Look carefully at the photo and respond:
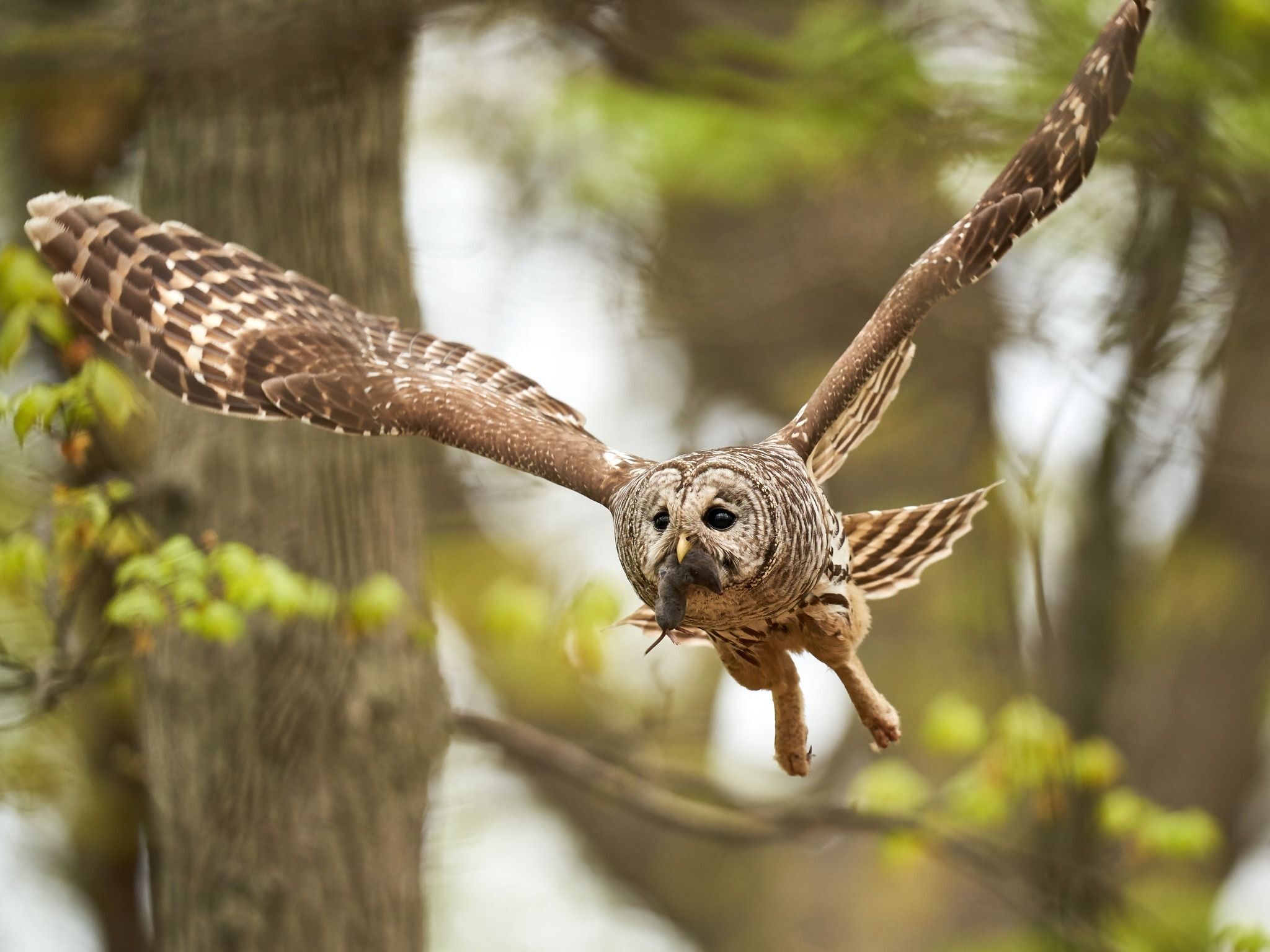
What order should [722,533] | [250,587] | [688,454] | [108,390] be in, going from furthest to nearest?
[250,587], [108,390], [688,454], [722,533]

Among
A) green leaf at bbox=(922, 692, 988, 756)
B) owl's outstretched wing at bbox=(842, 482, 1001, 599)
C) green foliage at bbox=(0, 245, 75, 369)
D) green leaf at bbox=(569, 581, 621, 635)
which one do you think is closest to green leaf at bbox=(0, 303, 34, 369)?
green foliage at bbox=(0, 245, 75, 369)

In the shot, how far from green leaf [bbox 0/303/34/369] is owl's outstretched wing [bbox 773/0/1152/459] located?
7.64ft

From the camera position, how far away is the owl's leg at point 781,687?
355 cm

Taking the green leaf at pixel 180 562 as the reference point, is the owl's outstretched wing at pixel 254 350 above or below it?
above

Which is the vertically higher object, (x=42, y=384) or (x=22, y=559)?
(x=42, y=384)

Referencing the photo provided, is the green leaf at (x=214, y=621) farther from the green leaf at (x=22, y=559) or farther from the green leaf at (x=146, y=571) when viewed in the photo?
the green leaf at (x=22, y=559)

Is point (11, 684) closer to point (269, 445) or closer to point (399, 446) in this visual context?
point (269, 445)

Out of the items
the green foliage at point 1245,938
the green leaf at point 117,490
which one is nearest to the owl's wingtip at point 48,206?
the green leaf at point 117,490

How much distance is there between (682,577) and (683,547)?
69mm

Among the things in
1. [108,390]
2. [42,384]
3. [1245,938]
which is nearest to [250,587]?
[108,390]

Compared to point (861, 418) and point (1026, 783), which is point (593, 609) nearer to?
point (861, 418)

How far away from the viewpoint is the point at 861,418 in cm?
431

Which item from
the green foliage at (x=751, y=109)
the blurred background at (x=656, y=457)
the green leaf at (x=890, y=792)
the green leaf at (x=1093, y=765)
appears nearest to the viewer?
the blurred background at (x=656, y=457)

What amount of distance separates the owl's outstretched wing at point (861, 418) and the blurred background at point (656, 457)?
1.00m
